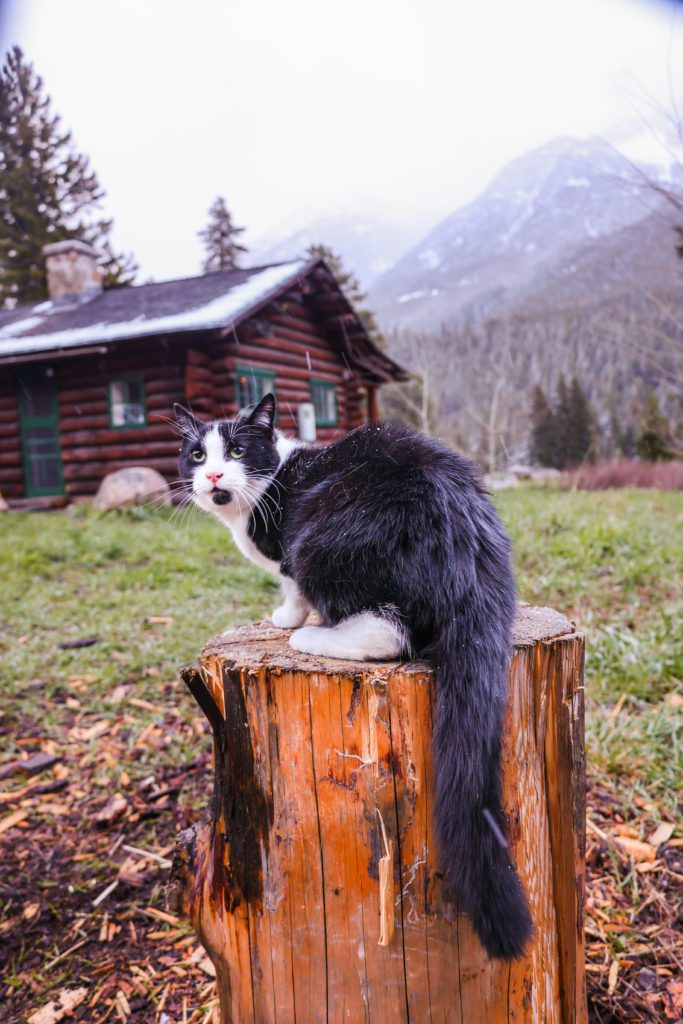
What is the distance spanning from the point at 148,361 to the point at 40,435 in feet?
9.13

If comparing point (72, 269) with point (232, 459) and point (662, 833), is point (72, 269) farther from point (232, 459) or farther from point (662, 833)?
point (662, 833)

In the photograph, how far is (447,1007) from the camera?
129cm

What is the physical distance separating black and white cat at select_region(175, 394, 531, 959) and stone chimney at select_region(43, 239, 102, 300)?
38.4ft

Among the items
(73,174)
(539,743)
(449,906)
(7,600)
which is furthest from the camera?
(73,174)

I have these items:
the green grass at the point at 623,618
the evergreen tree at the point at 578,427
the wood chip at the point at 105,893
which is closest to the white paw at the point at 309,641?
the green grass at the point at 623,618

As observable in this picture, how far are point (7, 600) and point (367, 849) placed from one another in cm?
484

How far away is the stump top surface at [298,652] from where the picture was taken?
1.33m

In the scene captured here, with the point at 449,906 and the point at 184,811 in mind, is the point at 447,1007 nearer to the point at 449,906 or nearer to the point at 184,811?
the point at 449,906

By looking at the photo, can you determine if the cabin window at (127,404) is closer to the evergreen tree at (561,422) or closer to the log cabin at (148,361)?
the log cabin at (148,361)

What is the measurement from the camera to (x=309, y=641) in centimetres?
149

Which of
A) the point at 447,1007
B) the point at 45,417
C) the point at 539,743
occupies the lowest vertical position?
the point at 447,1007

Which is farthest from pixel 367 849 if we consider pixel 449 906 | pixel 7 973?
pixel 7 973

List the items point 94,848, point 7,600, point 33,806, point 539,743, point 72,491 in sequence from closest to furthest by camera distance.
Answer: point 539,743 → point 94,848 → point 33,806 → point 7,600 → point 72,491

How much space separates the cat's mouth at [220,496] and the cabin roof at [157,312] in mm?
6314
